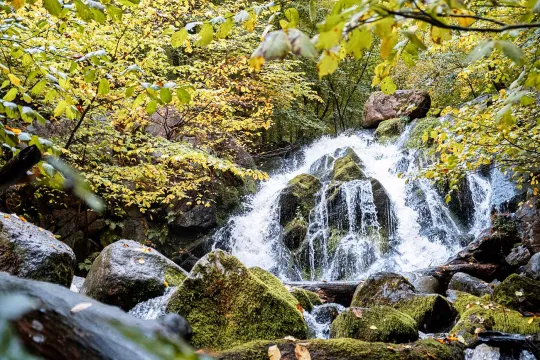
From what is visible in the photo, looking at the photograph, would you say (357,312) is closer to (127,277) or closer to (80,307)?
(127,277)

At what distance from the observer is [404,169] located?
562 inches

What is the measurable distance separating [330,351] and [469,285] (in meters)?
5.43

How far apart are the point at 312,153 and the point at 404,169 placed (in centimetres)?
533

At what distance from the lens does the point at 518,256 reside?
866 centimetres

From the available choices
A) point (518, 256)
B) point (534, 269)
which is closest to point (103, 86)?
point (534, 269)

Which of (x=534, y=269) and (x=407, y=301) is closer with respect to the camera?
(x=407, y=301)

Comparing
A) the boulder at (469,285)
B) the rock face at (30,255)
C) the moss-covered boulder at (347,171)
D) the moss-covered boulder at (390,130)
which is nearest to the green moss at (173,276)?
the rock face at (30,255)

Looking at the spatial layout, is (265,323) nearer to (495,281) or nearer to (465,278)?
(465,278)

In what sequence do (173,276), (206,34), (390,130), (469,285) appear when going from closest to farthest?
(206,34) → (173,276) → (469,285) → (390,130)

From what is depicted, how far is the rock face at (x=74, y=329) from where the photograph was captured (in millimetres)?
678

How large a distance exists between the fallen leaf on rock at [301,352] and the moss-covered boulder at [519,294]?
12.5 ft

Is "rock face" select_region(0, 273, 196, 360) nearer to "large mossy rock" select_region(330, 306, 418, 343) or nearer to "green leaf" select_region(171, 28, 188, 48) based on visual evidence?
"green leaf" select_region(171, 28, 188, 48)

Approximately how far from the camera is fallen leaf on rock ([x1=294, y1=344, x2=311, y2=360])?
2.83m

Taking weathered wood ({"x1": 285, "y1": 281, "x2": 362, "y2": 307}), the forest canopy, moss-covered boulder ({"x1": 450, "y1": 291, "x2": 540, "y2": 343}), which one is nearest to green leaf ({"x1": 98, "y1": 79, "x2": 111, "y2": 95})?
the forest canopy
